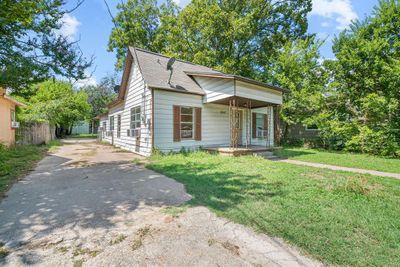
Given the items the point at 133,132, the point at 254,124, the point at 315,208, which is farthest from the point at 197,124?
the point at 315,208

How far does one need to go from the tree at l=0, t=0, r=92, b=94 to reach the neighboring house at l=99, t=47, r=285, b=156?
302cm

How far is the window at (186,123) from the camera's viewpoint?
1023 centimetres

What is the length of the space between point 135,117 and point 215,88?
4.66 m

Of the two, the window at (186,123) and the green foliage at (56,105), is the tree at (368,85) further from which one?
the green foliage at (56,105)

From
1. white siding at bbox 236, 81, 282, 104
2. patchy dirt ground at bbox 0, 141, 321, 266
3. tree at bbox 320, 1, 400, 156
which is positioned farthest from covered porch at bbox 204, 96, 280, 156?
patchy dirt ground at bbox 0, 141, 321, 266

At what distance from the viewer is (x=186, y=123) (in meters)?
10.3

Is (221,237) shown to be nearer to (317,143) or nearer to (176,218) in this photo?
(176,218)

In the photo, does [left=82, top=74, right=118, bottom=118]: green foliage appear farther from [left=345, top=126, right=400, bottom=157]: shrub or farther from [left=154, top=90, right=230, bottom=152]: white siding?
[left=345, top=126, right=400, bottom=157]: shrub

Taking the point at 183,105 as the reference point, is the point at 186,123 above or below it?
below

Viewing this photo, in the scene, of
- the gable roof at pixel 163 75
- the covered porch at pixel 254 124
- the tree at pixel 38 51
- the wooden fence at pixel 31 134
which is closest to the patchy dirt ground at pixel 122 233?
the tree at pixel 38 51

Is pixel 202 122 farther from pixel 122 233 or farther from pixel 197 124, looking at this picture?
pixel 122 233

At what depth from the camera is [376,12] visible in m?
12.5

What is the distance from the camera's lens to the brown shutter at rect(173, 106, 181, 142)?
32.2 ft

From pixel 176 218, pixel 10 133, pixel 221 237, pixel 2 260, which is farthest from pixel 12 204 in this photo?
pixel 10 133
